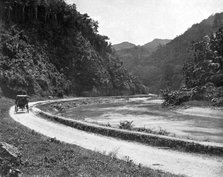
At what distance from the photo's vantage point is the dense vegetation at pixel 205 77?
50.4m

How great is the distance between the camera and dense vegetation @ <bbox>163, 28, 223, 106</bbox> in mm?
50375

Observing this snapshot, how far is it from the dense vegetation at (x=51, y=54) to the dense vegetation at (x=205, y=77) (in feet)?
96.5

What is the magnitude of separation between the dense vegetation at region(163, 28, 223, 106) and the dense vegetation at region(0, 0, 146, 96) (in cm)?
2942

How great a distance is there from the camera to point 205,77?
57.8m

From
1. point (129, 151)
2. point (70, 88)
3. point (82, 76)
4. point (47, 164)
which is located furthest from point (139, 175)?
point (82, 76)

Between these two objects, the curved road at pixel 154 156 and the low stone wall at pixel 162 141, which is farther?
the low stone wall at pixel 162 141

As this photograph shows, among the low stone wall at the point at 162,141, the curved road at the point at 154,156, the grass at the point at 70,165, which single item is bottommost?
the curved road at the point at 154,156

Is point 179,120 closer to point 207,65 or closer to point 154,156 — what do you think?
point 154,156

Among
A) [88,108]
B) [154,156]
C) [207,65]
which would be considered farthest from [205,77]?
[154,156]

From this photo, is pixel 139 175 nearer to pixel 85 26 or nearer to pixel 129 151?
pixel 129 151

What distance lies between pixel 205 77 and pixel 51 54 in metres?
40.8

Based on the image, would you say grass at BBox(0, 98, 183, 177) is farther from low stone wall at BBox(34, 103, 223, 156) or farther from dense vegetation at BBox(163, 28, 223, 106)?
dense vegetation at BBox(163, 28, 223, 106)

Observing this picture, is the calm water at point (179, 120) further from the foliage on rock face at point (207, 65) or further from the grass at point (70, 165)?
the foliage on rock face at point (207, 65)

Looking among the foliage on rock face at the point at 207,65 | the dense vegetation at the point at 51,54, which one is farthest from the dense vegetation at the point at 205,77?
the dense vegetation at the point at 51,54
